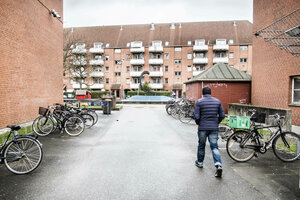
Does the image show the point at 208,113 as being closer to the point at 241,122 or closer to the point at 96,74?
the point at 241,122

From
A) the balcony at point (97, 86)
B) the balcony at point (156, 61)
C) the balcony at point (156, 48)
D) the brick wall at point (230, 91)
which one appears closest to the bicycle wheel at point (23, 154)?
the brick wall at point (230, 91)

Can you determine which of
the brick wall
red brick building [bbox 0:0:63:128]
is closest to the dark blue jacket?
red brick building [bbox 0:0:63:128]

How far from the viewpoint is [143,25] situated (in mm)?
52812

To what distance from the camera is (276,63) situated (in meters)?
11.0

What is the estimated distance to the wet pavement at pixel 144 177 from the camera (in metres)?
3.41

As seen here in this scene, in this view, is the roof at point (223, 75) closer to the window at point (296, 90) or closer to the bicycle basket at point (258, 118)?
the window at point (296, 90)

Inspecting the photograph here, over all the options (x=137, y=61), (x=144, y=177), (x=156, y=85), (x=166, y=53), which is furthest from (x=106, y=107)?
(x=166, y=53)

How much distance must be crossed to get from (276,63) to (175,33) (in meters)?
41.7

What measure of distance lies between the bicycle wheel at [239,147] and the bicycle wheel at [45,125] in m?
6.93

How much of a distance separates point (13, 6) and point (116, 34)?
4533cm

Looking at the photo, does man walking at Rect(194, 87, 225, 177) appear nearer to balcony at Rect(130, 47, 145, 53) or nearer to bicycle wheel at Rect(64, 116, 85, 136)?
bicycle wheel at Rect(64, 116, 85, 136)

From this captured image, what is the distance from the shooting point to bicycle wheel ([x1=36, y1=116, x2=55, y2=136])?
816cm

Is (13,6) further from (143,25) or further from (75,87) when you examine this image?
(143,25)

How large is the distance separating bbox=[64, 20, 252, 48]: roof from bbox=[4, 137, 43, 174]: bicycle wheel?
153 feet
